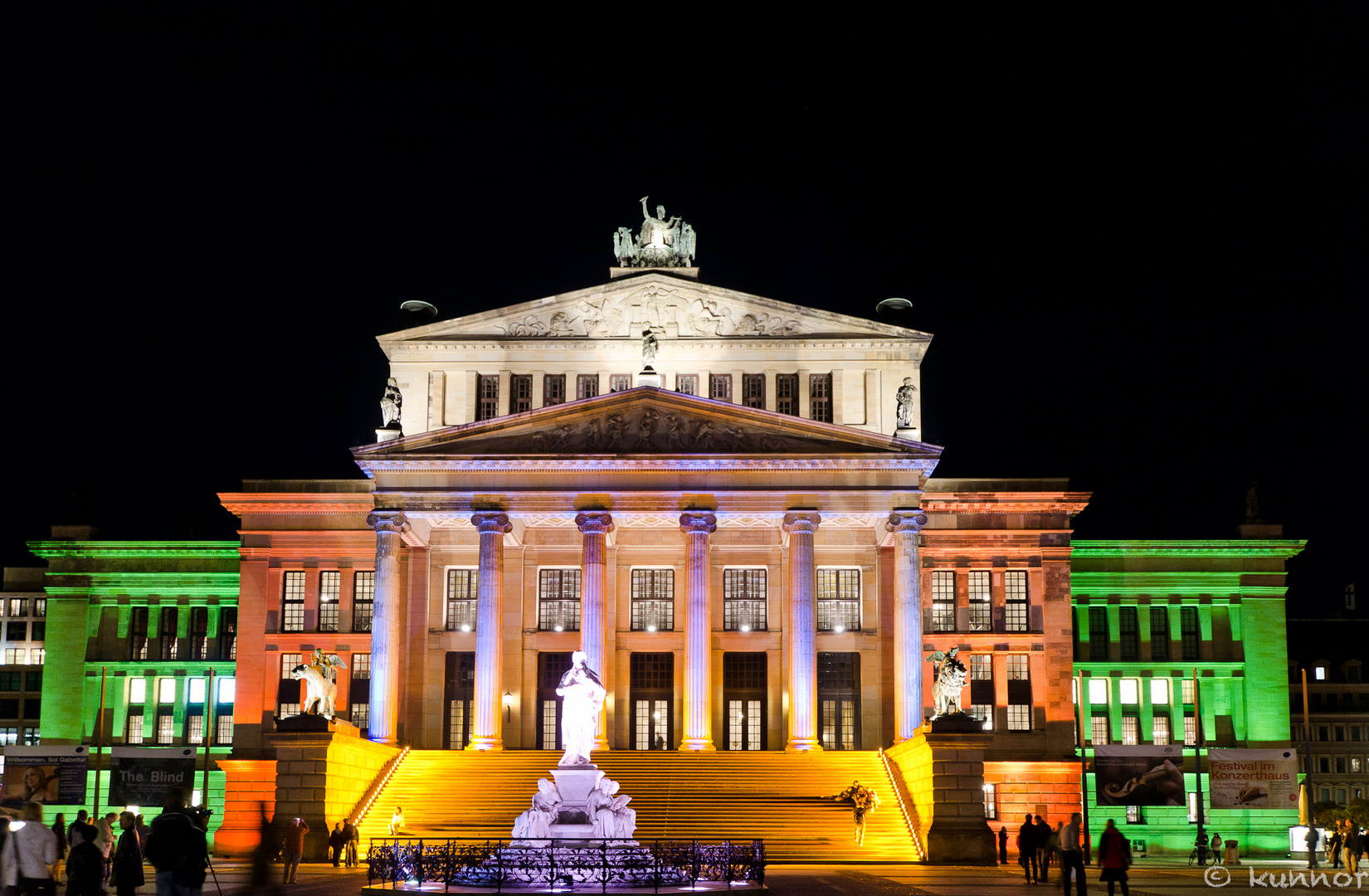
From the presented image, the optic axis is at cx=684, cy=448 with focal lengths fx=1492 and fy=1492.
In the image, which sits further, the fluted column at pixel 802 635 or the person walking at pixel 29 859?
the fluted column at pixel 802 635

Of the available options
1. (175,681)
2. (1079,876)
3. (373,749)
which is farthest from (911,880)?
(175,681)

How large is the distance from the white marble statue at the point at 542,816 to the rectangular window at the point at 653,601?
1145 inches

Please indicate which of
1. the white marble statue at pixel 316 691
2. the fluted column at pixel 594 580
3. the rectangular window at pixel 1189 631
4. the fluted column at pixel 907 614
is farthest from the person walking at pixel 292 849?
the rectangular window at pixel 1189 631

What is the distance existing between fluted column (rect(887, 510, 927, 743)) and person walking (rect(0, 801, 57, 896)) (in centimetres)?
3994

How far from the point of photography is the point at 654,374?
187 ft

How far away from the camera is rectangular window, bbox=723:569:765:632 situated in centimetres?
6219

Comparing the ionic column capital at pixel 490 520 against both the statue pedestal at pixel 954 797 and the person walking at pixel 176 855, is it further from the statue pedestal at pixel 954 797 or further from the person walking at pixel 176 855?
the person walking at pixel 176 855

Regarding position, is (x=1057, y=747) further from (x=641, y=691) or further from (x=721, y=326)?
(x=721, y=326)

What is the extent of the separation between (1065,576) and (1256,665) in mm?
10858

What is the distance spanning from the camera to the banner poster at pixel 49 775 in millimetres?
56062

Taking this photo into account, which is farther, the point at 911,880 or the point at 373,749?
the point at 373,749

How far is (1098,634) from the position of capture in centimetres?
6769

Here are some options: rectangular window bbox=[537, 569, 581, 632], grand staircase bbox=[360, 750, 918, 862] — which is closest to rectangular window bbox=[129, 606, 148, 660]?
grand staircase bbox=[360, 750, 918, 862]

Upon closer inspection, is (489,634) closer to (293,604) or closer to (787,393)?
(293,604)
